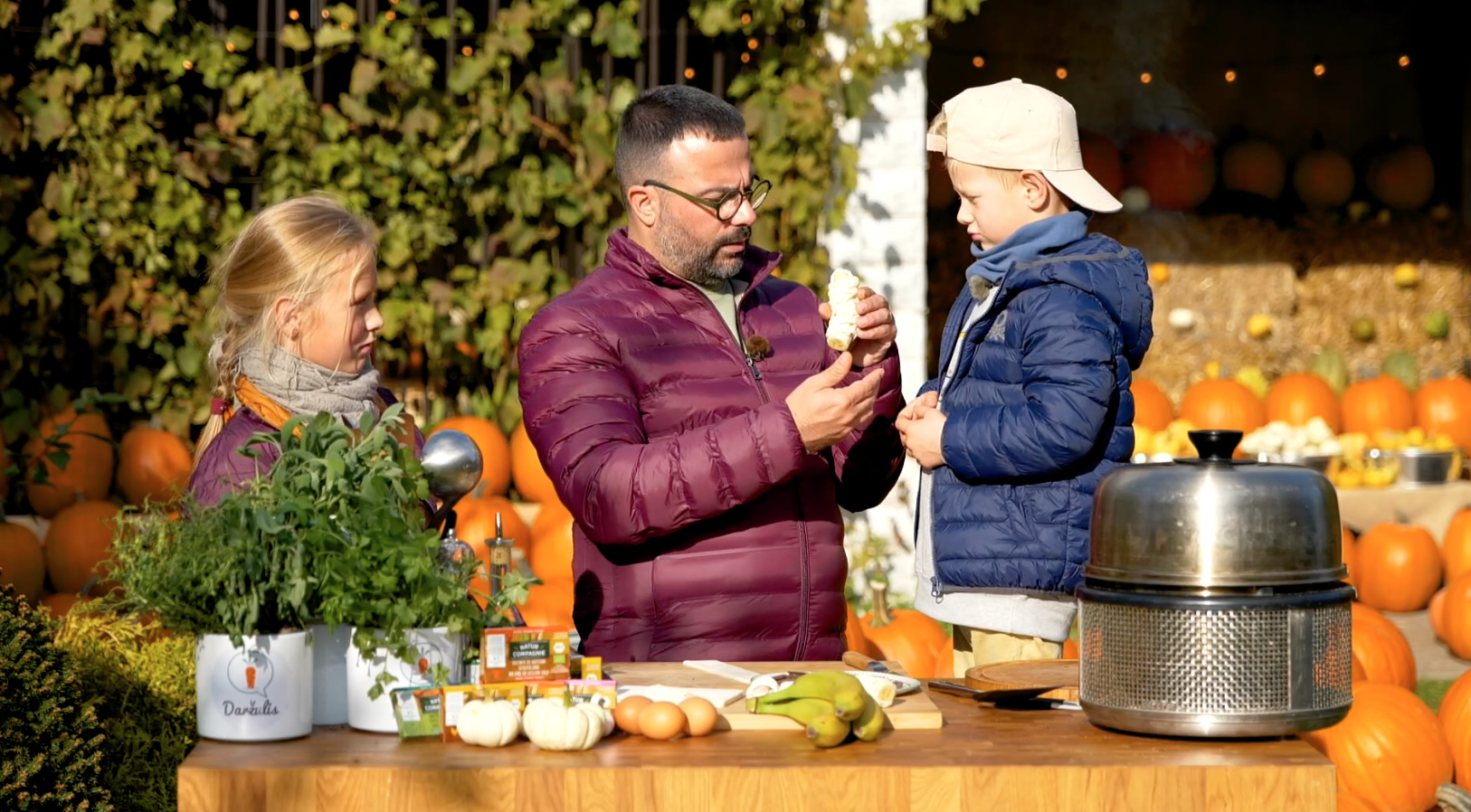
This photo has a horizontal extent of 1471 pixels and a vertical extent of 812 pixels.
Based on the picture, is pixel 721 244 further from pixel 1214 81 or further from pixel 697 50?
pixel 1214 81

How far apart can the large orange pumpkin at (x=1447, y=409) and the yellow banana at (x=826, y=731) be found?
6.18 m

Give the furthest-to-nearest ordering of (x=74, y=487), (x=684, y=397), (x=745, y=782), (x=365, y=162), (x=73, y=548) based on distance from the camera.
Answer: (x=365, y=162), (x=74, y=487), (x=73, y=548), (x=684, y=397), (x=745, y=782)

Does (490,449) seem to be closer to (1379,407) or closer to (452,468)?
(452,468)

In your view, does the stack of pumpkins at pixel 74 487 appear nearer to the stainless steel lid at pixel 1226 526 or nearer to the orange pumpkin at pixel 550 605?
the orange pumpkin at pixel 550 605

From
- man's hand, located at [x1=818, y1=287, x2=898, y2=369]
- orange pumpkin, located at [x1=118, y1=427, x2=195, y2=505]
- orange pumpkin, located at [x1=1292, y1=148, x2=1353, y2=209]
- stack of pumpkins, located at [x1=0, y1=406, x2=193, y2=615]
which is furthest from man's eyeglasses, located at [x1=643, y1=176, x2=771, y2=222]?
orange pumpkin, located at [x1=1292, y1=148, x2=1353, y2=209]

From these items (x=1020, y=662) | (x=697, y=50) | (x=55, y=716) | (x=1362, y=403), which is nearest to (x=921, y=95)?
(x=697, y=50)

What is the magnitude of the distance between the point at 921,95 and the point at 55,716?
4.33 m

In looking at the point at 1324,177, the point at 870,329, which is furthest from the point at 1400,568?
the point at 870,329

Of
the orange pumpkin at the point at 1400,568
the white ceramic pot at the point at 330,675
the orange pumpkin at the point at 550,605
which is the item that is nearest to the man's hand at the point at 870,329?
the white ceramic pot at the point at 330,675

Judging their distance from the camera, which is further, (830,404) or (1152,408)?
(1152,408)

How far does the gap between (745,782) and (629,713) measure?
230mm

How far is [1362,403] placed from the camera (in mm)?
7625

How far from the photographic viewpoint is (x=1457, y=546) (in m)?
6.32

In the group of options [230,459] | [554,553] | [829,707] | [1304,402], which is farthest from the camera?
[1304,402]
